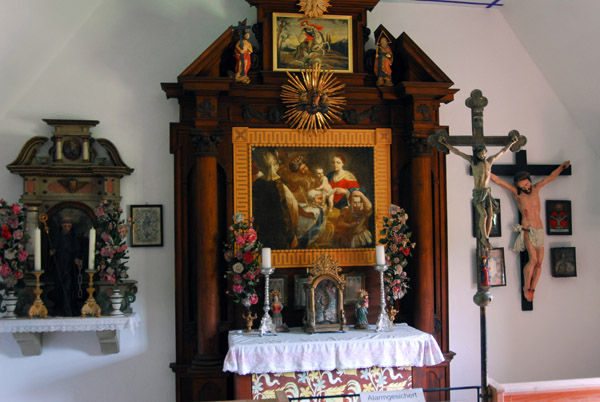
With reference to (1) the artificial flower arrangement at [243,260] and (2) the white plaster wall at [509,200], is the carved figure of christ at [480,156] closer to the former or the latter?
(1) the artificial flower arrangement at [243,260]

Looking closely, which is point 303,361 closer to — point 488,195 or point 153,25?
point 488,195

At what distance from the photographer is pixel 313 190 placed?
623 cm

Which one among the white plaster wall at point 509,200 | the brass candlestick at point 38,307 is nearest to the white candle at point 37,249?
the brass candlestick at point 38,307

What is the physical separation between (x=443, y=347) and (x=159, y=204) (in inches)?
138

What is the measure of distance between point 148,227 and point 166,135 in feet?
3.32

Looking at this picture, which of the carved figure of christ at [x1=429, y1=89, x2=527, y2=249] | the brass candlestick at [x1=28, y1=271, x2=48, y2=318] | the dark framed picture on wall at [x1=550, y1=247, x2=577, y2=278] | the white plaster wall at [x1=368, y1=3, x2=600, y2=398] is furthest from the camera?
the dark framed picture on wall at [x1=550, y1=247, x2=577, y2=278]

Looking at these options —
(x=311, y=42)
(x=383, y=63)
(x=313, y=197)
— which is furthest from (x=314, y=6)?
(x=313, y=197)

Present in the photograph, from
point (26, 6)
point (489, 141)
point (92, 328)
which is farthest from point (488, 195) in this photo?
point (26, 6)

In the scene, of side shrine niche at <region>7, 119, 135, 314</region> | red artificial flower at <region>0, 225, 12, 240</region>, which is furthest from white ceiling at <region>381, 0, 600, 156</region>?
red artificial flower at <region>0, 225, 12, 240</region>

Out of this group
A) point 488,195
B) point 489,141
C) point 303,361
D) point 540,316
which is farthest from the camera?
point 540,316

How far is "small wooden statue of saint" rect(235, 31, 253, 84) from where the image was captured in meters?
5.88

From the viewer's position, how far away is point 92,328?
5.62 metres

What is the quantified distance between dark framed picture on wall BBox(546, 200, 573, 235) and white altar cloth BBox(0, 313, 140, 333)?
16.2 feet

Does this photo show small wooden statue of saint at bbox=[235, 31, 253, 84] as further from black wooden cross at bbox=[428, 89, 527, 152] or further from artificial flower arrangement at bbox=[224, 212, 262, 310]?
black wooden cross at bbox=[428, 89, 527, 152]
